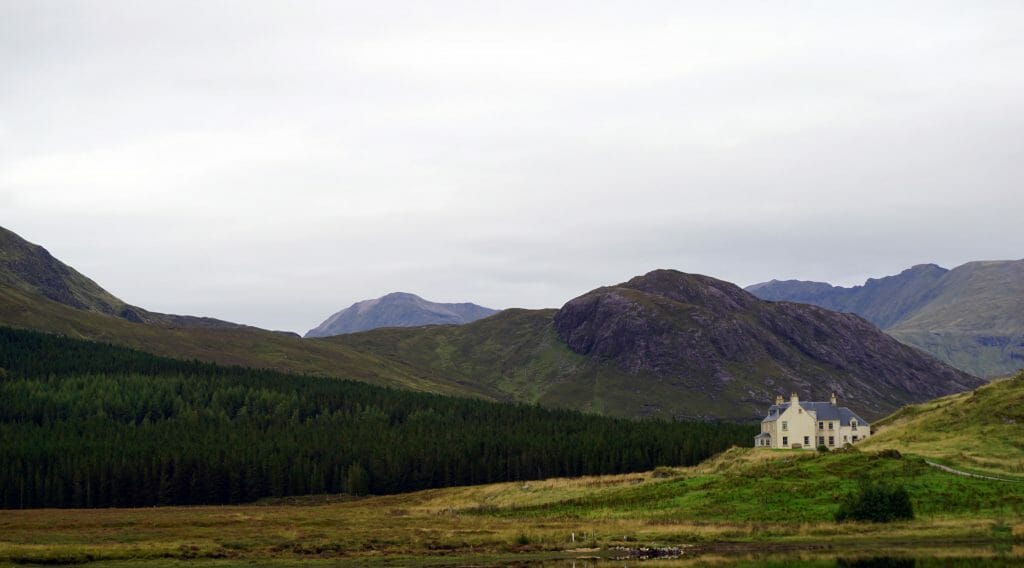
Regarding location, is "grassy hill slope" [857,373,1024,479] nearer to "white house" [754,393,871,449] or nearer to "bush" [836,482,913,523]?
"white house" [754,393,871,449]

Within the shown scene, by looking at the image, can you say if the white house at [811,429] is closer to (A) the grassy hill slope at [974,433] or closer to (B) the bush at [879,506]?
(A) the grassy hill slope at [974,433]

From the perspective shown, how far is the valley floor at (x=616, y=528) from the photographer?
62469 millimetres

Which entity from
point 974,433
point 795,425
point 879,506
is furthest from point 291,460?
point 879,506

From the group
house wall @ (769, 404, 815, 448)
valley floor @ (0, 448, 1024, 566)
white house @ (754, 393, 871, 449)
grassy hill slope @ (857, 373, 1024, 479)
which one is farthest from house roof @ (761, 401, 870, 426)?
valley floor @ (0, 448, 1024, 566)

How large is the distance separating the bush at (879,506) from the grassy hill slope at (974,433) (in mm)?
15904

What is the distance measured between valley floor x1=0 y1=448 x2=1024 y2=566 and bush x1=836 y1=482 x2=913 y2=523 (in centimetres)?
140

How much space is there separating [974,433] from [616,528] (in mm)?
46199

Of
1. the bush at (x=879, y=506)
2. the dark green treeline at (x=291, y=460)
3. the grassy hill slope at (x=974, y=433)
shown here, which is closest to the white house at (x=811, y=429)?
the grassy hill slope at (x=974, y=433)

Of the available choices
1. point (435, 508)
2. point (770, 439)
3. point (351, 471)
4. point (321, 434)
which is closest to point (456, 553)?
point (435, 508)

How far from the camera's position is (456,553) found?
65.9 meters

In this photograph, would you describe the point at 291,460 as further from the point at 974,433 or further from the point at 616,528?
the point at 974,433

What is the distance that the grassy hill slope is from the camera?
88062 millimetres

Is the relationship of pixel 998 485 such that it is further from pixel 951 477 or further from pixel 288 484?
pixel 288 484

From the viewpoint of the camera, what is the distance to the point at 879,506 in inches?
2803
